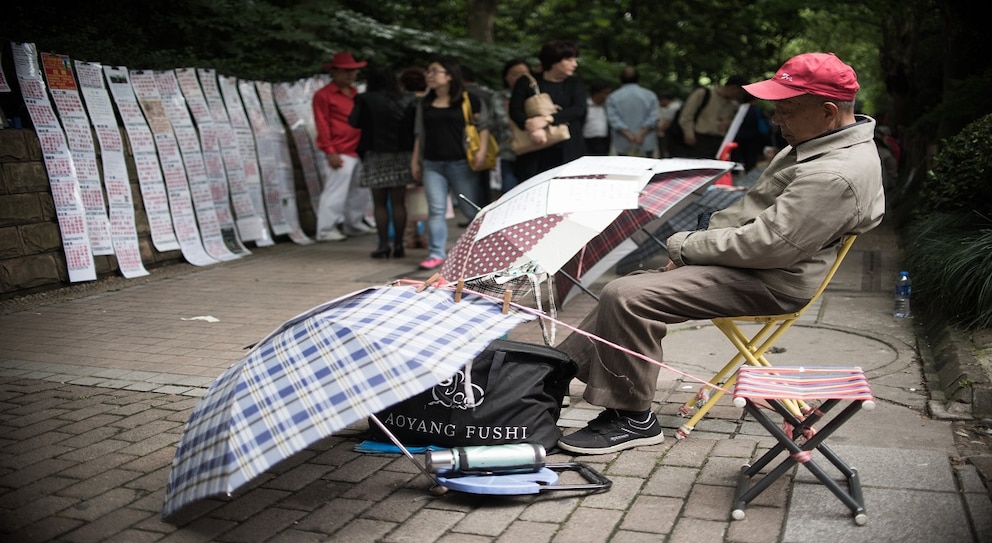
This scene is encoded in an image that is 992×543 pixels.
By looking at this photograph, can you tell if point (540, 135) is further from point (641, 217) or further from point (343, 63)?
point (343, 63)

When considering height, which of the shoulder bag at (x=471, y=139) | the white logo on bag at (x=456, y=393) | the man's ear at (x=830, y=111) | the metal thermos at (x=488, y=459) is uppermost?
the man's ear at (x=830, y=111)

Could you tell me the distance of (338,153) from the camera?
1054 centimetres

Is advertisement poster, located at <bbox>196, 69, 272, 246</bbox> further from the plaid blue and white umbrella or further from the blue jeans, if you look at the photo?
the plaid blue and white umbrella

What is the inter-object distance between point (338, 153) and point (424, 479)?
7.39 m

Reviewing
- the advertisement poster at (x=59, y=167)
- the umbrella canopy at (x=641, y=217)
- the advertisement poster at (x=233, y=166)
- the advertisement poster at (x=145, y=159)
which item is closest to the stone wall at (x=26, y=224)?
the advertisement poster at (x=59, y=167)

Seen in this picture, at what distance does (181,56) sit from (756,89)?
7879 millimetres

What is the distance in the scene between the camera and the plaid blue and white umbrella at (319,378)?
2.79 meters

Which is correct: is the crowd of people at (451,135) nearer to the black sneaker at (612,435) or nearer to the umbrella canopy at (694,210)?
the umbrella canopy at (694,210)

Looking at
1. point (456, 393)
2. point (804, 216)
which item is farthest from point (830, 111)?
point (456, 393)

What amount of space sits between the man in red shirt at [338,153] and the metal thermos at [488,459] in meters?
6.62

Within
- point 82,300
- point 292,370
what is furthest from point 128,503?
point 82,300

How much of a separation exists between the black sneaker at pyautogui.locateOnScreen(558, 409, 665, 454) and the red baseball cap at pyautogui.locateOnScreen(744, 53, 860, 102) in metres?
1.43

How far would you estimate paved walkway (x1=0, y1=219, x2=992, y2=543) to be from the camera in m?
3.14

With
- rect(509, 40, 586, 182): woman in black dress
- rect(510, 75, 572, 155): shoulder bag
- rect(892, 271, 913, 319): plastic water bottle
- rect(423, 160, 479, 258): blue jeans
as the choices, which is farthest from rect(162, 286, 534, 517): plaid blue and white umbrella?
rect(423, 160, 479, 258): blue jeans
